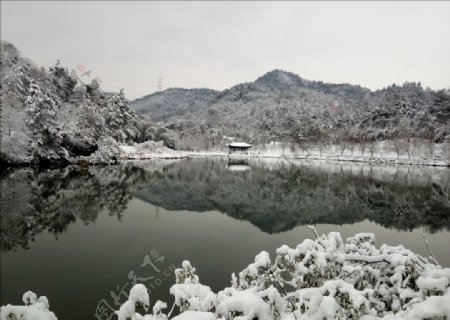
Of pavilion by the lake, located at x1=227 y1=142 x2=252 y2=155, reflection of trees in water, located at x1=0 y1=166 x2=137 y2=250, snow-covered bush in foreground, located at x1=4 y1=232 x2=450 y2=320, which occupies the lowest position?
reflection of trees in water, located at x1=0 y1=166 x2=137 y2=250

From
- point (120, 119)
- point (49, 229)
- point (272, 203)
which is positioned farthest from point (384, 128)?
point (49, 229)

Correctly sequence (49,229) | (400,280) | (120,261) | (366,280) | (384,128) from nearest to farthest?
1. (400,280)
2. (366,280)
3. (120,261)
4. (49,229)
5. (384,128)

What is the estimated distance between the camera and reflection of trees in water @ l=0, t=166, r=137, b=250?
1339 centimetres

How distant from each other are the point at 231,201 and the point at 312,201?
244 inches

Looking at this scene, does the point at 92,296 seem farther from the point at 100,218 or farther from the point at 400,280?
the point at 100,218

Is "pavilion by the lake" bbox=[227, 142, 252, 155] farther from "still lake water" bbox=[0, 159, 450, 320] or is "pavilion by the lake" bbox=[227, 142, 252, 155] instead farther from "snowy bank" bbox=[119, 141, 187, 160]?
"still lake water" bbox=[0, 159, 450, 320]

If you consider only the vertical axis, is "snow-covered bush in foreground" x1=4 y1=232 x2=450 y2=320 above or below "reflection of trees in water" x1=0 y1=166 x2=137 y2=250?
above

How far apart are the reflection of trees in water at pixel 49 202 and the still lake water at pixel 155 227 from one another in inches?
2.1

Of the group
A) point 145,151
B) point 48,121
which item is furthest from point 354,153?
point 48,121

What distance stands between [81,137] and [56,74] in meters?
31.1

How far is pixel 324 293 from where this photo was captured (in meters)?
3.17

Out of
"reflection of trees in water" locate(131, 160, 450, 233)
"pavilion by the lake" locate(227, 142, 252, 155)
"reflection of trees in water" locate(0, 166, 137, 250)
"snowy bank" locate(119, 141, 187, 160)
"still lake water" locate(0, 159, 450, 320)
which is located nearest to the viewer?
"still lake water" locate(0, 159, 450, 320)

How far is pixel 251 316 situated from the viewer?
8.70ft

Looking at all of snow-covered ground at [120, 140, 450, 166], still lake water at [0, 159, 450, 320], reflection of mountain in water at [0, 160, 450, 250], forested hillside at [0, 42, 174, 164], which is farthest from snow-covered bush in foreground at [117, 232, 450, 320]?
snow-covered ground at [120, 140, 450, 166]
